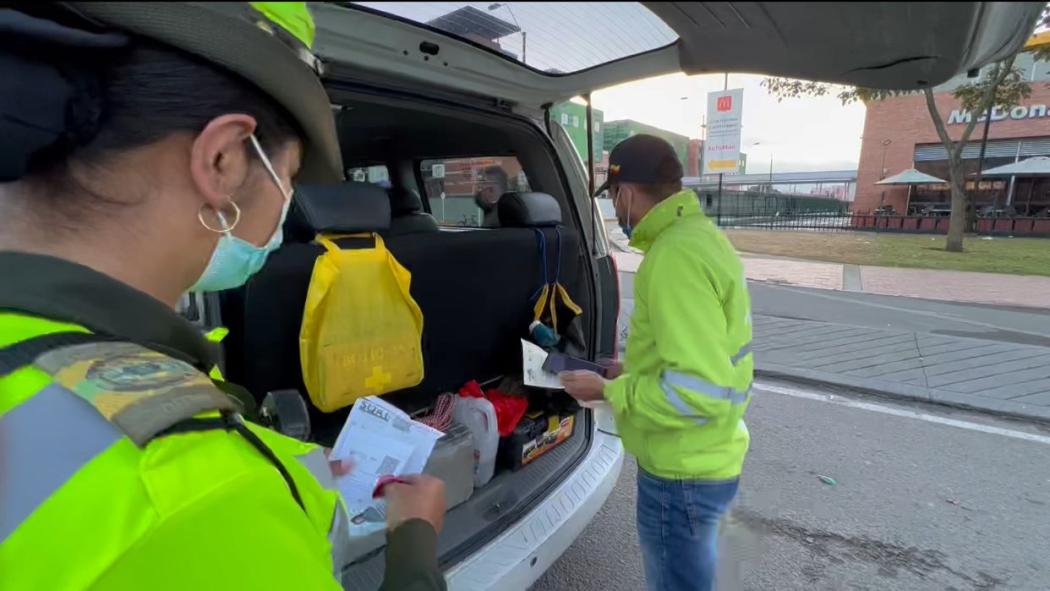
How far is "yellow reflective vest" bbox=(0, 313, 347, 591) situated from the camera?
0.58 meters

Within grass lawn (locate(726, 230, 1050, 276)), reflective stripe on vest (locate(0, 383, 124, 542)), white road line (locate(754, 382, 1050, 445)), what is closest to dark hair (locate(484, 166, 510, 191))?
white road line (locate(754, 382, 1050, 445))

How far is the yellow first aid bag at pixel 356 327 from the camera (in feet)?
6.70

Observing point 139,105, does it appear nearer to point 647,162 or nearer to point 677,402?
point 677,402

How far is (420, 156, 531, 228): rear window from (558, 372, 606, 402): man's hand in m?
1.49

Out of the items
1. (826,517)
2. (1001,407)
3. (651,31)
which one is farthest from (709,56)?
(1001,407)

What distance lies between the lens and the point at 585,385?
2064 mm

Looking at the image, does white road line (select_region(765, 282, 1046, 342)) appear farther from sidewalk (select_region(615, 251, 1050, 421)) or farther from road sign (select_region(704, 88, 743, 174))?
road sign (select_region(704, 88, 743, 174))

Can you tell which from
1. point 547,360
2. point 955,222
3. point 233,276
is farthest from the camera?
point 955,222

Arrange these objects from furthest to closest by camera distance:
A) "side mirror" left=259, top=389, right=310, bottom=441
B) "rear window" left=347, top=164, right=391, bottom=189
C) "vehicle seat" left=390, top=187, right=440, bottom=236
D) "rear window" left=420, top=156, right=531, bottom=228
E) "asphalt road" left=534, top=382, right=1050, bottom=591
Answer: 1. "rear window" left=347, top=164, right=391, bottom=189
2. "vehicle seat" left=390, top=187, right=440, bottom=236
3. "rear window" left=420, top=156, right=531, bottom=228
4. "asphalt road" left=534, top=382, right=1050, bottom=591
5. "side mirror" left=259, top=389, right=310, bottom=441

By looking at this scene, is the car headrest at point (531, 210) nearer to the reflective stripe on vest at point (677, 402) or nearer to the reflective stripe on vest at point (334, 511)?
the reflective stripe on vest at point (677, 402)

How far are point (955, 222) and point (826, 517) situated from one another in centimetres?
1742

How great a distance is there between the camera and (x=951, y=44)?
0.83 metres

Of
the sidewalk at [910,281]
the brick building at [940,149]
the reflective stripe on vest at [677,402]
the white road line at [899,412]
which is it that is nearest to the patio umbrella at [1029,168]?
the brick building at [940,149]

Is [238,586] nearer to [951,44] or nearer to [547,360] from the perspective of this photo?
[951,44]
